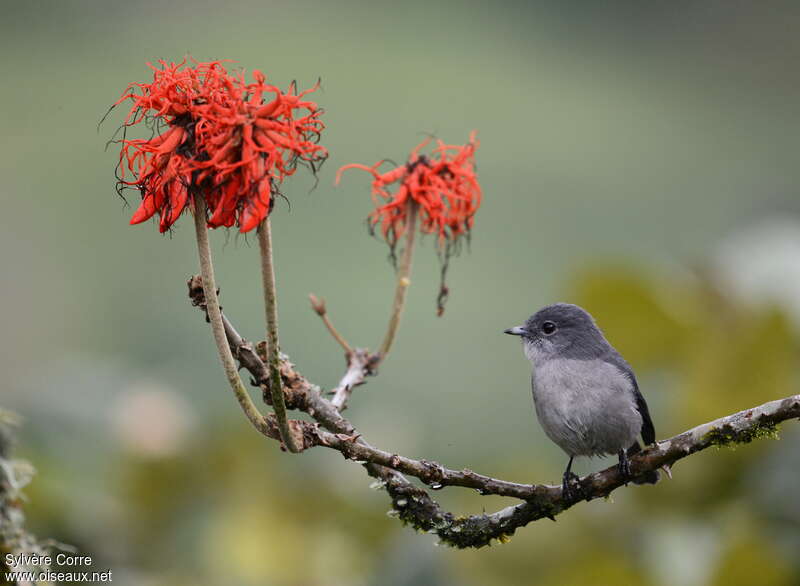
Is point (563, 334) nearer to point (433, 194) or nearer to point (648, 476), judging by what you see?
point (648, 476)

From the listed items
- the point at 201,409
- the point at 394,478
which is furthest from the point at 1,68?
the point at 394,478

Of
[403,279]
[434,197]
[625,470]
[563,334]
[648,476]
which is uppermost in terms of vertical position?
[434,197]

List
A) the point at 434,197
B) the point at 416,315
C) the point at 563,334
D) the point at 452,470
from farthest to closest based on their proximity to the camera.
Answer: the point at 416,315 < the point at 563,334 < the point at 434,197 < the point at 452,470

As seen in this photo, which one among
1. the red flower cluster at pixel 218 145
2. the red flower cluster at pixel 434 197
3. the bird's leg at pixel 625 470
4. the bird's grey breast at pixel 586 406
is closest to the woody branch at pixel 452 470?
the bird's leg at pixel 625 470

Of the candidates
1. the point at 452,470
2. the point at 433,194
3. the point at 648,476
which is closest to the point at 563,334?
the point at 648,476

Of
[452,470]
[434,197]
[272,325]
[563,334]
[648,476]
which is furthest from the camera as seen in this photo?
[563,334]

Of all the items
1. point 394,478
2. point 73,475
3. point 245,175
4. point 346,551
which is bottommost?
point 346,551

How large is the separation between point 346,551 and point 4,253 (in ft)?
20.6

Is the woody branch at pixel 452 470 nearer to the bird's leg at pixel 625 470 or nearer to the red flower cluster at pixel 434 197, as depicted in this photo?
the bird's leg at pixel 625 470

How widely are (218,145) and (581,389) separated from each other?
1.36 metres

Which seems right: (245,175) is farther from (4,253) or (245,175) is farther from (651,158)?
(651,158)

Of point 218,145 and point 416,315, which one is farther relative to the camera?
point 416,315

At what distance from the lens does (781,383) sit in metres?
3.35

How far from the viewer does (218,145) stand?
71.2 inches
